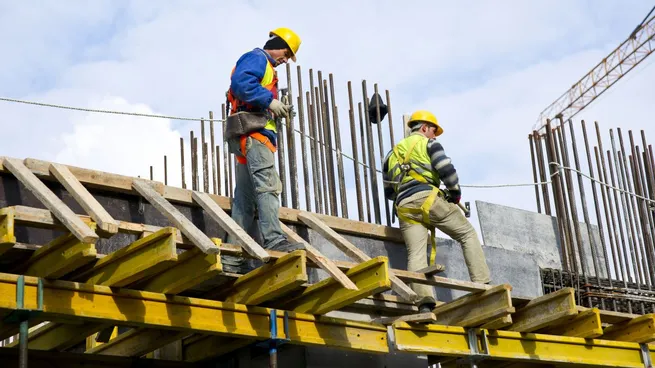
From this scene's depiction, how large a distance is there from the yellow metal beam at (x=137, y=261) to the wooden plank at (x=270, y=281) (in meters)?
0.84

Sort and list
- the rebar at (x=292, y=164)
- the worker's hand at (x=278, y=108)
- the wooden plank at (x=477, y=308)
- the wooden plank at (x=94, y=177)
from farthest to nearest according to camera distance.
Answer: the rebar at (x=292, y=164)
the wooden plank at (x=477, y=308)
the worker's hand at (x=278, y=108)
the wooden plank at (x=94, y=177)

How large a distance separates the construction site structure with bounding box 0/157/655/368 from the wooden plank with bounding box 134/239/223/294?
0.4 inches

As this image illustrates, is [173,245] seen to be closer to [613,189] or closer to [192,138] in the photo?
[192,138]

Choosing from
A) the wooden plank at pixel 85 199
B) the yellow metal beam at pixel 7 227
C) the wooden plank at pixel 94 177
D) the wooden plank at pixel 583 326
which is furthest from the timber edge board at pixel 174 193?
the wooden plank at pixel 583 326

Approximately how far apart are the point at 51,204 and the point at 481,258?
466cm

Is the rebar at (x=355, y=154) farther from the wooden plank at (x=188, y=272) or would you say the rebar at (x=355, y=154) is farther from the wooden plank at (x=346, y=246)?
the wooden plank at (x=188, y=272)

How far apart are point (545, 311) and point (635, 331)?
1613mm

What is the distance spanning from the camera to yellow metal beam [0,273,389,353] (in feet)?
23.4

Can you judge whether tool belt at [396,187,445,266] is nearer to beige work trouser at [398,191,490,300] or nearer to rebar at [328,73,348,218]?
beige work trouser at [398,191,490,300]

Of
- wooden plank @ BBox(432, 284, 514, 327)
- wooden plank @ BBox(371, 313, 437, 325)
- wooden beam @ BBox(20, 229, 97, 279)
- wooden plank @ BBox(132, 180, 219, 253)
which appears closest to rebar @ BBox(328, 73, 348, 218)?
wooden plank @ BBox(432, 284, 514, 327)

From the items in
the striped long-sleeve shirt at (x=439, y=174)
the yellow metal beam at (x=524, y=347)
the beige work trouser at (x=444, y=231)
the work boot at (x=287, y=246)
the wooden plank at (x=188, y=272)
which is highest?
the striped long-sleeve shirt at (x=439, y=174)

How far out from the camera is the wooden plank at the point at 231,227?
25.7 ft

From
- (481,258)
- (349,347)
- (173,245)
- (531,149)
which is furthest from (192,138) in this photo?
(173,245)

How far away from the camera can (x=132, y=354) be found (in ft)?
29.6
